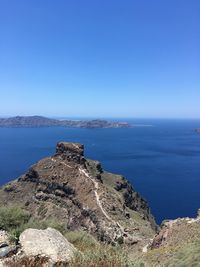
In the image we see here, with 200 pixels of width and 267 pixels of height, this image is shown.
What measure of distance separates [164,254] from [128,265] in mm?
11930

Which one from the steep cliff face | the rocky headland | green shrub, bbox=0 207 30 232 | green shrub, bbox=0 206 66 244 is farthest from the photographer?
the steep cliff face

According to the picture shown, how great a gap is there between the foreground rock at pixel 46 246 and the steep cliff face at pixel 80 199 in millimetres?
29717

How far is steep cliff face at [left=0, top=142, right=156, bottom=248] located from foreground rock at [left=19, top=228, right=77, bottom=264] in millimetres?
29717

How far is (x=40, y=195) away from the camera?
6681 centimetres

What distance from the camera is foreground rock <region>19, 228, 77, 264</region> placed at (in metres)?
8.41

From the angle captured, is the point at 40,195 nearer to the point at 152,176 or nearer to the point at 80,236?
the point at 80,236

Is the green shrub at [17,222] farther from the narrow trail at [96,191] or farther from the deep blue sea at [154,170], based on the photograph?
the deep blue sea at [154,170]

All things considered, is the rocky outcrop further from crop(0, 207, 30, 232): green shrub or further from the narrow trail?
the narrow trail

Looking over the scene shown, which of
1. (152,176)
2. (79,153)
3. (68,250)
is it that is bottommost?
(152,176)

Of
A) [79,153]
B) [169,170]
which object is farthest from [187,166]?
[79,153]

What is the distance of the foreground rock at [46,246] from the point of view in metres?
8.41

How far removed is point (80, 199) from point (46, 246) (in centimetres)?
5094

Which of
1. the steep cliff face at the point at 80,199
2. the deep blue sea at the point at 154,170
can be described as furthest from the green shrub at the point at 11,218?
the deep blue sea at the point at 154,170

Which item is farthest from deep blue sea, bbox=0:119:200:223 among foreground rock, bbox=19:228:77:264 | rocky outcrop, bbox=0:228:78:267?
rocky outcrop, bbox=0:228:78:267
